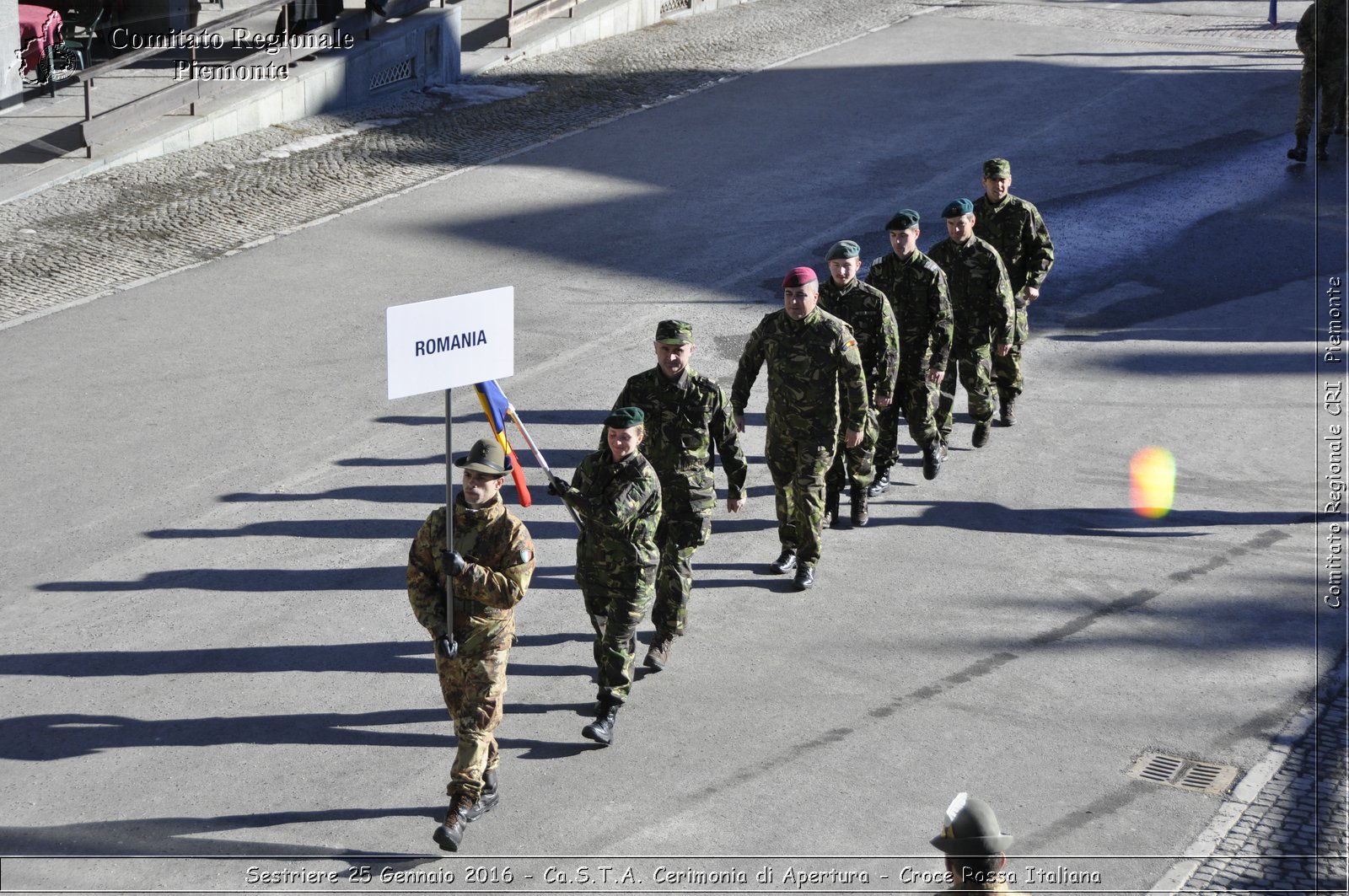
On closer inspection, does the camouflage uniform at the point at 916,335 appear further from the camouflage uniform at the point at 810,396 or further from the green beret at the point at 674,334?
the green beret at the point at 674,334

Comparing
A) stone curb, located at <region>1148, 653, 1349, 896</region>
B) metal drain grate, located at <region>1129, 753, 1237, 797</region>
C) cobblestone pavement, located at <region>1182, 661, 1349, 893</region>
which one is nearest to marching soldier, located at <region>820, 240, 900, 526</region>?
metal drain grate, located at <region>1129, 753, 1237, 797</region>

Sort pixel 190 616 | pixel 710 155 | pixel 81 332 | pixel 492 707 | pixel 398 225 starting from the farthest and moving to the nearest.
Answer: pixel 710 155, pixel 398 225, pixel 81 332, pixel 190 616, pixel 492 707

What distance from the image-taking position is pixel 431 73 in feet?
71.7

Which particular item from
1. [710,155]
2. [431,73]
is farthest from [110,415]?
[431,73]

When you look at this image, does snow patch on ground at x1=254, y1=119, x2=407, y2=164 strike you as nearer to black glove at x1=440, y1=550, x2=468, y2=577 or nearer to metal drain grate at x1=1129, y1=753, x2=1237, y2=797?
black glove at x1=440, y1=550, x2=468, y2=577

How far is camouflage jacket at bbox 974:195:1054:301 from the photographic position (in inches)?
481

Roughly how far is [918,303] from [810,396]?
1.69m

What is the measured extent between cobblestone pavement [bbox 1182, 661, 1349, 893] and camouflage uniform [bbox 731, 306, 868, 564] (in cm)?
310

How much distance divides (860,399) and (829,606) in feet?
4.27

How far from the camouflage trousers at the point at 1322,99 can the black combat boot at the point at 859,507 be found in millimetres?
11201

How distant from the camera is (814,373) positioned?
955 cm

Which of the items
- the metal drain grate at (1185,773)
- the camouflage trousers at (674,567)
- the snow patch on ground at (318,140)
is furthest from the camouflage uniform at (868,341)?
the snow patch on ground at (318,140)

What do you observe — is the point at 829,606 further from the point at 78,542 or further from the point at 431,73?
the point at 431,73

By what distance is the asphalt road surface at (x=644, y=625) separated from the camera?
286 inches
